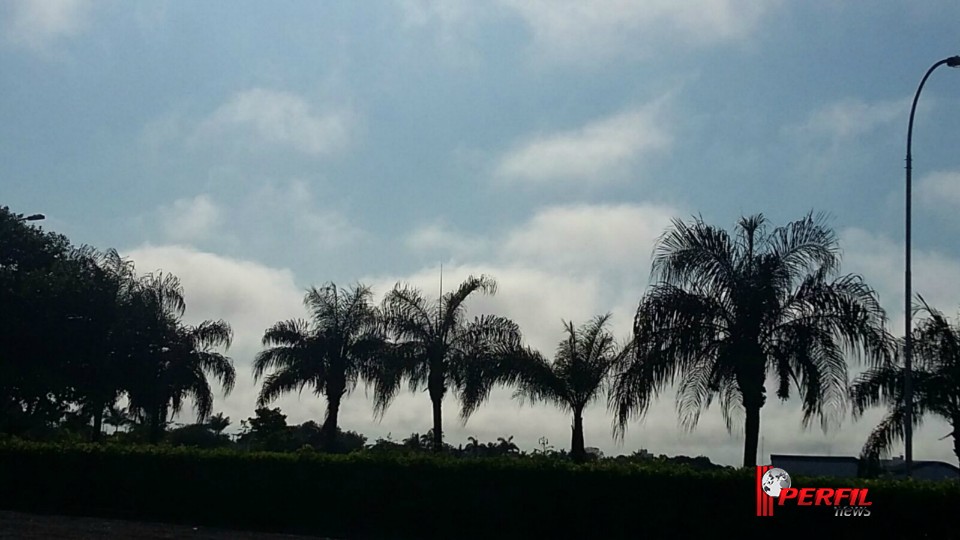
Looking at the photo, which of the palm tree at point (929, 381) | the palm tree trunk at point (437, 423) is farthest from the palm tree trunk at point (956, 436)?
the palm tree trunk at point (437, 423)

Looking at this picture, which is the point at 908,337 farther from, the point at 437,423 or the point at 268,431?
the point at 268,431

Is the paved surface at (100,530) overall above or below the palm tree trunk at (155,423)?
below

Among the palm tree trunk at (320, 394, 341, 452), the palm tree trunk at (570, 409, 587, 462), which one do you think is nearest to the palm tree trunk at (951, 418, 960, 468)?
the palm tree trunk at (570, 409, 587, 462)

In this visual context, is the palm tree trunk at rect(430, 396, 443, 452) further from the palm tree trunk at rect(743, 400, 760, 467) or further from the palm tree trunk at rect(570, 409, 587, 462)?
the palm tree trunk at rect(743, 400, 760, 467)

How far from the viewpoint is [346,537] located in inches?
920

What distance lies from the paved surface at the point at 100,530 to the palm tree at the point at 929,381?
13.4 metres

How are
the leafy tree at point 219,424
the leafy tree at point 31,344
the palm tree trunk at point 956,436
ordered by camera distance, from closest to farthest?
1. the palm tree trunk at point 956,436
2. the leafy tree at point 31,344
3. the leafy tree at point 219,424

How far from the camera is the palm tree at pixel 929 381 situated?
2466 centimetres

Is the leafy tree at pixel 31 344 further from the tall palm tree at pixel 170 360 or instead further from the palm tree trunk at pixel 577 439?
the palm tree trunk at pixel 577 439

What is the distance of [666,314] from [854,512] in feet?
18.8

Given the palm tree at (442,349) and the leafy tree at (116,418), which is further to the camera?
the leafy tree at (116,418)

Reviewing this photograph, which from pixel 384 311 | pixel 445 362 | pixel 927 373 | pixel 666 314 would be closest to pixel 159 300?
pixel 384 311

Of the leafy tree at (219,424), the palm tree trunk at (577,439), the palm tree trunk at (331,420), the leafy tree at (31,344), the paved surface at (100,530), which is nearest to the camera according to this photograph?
the paved surface at (100,530)

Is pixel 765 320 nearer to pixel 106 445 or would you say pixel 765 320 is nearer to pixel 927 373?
pixel 927 373
